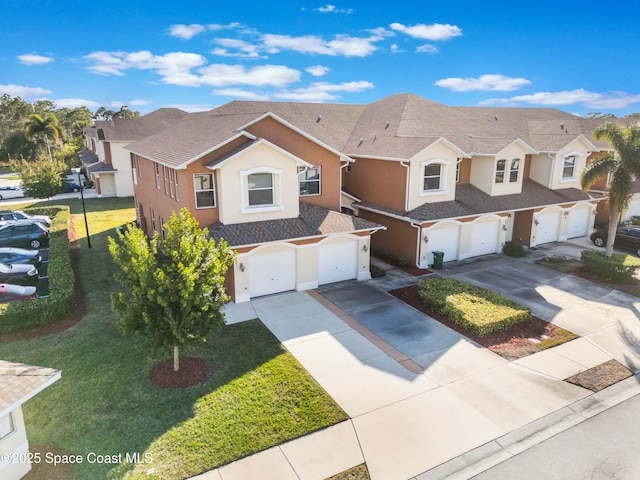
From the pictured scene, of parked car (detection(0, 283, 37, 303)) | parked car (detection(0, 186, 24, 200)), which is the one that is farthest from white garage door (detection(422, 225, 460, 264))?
parked car (detection(0, 186, 24, 200))

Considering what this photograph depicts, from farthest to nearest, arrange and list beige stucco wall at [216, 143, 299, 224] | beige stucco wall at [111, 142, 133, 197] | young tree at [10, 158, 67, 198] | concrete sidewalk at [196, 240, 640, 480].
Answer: beige stucco wall at [111, 142, 133, 197]
young tree at [10, 158, 67, 198]
beige stucco wall at [216, 143, 299, 224]
concrete sidewalk at [196, 240, 640, 480]

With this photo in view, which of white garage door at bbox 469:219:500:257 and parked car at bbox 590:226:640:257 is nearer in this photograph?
white garage door at bbox 469:219:500:257

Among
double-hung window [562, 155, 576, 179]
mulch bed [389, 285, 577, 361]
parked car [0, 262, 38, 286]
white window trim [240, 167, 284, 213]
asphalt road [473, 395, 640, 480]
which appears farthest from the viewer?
double-hung window [562, 155, 576, 179]

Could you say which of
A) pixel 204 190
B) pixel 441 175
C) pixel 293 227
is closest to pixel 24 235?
pixel 204 190

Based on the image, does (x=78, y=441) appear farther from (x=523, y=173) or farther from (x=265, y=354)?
(x=523, y=173)

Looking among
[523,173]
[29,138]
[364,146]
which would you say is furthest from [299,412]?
[29,138]

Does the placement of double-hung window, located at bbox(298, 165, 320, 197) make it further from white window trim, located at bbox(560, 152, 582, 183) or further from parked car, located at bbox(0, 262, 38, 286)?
white window trim, located at bbox(560, 152, 582, 183)
